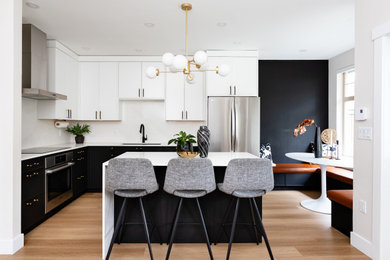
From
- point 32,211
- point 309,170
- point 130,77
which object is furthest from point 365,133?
point 130,77

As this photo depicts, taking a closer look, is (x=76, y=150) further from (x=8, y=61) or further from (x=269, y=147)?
(x=269, y=147)

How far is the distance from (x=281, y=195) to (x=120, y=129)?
347cm

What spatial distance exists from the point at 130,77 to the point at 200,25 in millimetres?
2015

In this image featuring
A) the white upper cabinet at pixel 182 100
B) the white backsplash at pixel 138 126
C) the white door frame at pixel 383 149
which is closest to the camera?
the white door frame at pixel 383 149

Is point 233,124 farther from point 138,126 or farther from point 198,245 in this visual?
point 198,245

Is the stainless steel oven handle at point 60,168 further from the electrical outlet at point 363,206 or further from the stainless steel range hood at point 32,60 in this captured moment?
the electrical outlet at point 363,206

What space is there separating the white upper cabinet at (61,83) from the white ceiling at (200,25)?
0.22m

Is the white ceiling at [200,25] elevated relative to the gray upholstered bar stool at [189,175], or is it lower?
elevated

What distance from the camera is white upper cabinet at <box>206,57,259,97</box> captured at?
15.2 feet

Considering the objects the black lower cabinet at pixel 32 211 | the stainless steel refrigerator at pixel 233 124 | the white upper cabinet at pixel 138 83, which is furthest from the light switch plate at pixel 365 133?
the black lower cabinet at pixel 32 211

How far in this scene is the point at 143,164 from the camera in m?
2.11

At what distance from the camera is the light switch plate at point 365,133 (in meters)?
2.37

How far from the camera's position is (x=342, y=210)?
294cm

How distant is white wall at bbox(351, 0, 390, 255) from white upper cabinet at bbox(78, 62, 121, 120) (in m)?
4.05
